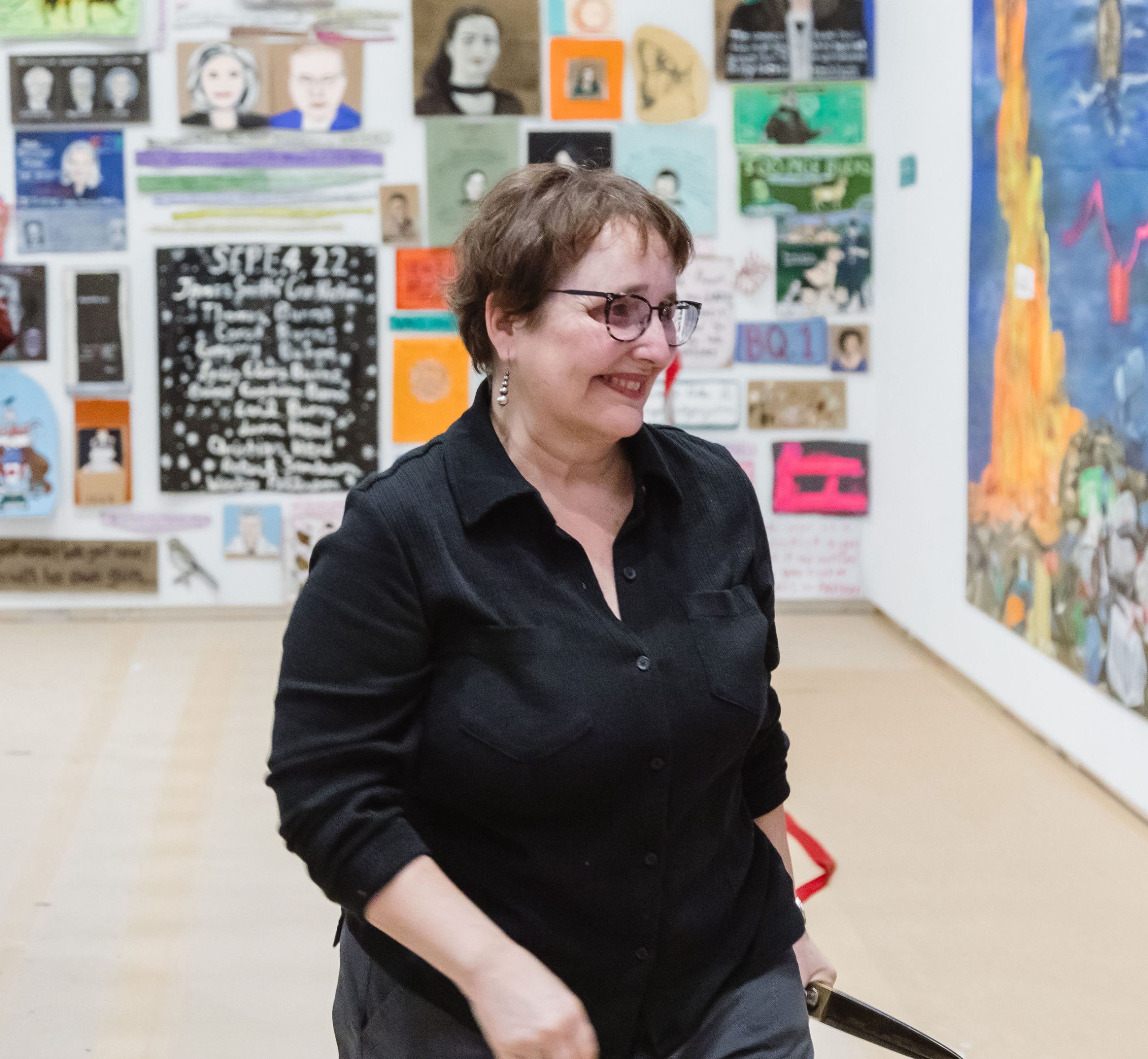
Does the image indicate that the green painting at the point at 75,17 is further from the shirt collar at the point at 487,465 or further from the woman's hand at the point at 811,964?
the woman's hand at the point at 811,964

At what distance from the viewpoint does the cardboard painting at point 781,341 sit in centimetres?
537

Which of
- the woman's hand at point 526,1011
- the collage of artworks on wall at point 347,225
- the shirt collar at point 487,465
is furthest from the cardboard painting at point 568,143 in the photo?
the woman's hand at point 526,1011

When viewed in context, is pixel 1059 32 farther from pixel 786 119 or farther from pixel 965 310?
pixel 786 119

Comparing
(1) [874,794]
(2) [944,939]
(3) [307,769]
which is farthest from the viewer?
(1) [874,794]

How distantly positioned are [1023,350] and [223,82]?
293cm

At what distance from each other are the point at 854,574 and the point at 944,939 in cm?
288

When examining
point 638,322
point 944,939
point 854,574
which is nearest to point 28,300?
point 854,574

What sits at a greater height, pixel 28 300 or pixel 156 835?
pixel 28 300

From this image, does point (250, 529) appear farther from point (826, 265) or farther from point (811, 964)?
point (811, 964)

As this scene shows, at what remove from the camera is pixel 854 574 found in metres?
5.49

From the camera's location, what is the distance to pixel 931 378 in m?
4.75

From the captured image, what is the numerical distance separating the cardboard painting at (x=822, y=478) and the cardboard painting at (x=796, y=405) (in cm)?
7

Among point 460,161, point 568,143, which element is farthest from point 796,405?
point 460,161

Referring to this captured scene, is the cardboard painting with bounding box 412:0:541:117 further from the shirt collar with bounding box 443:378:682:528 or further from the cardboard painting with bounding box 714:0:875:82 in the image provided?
the shirt collar with bounding box 443:378:682:528
